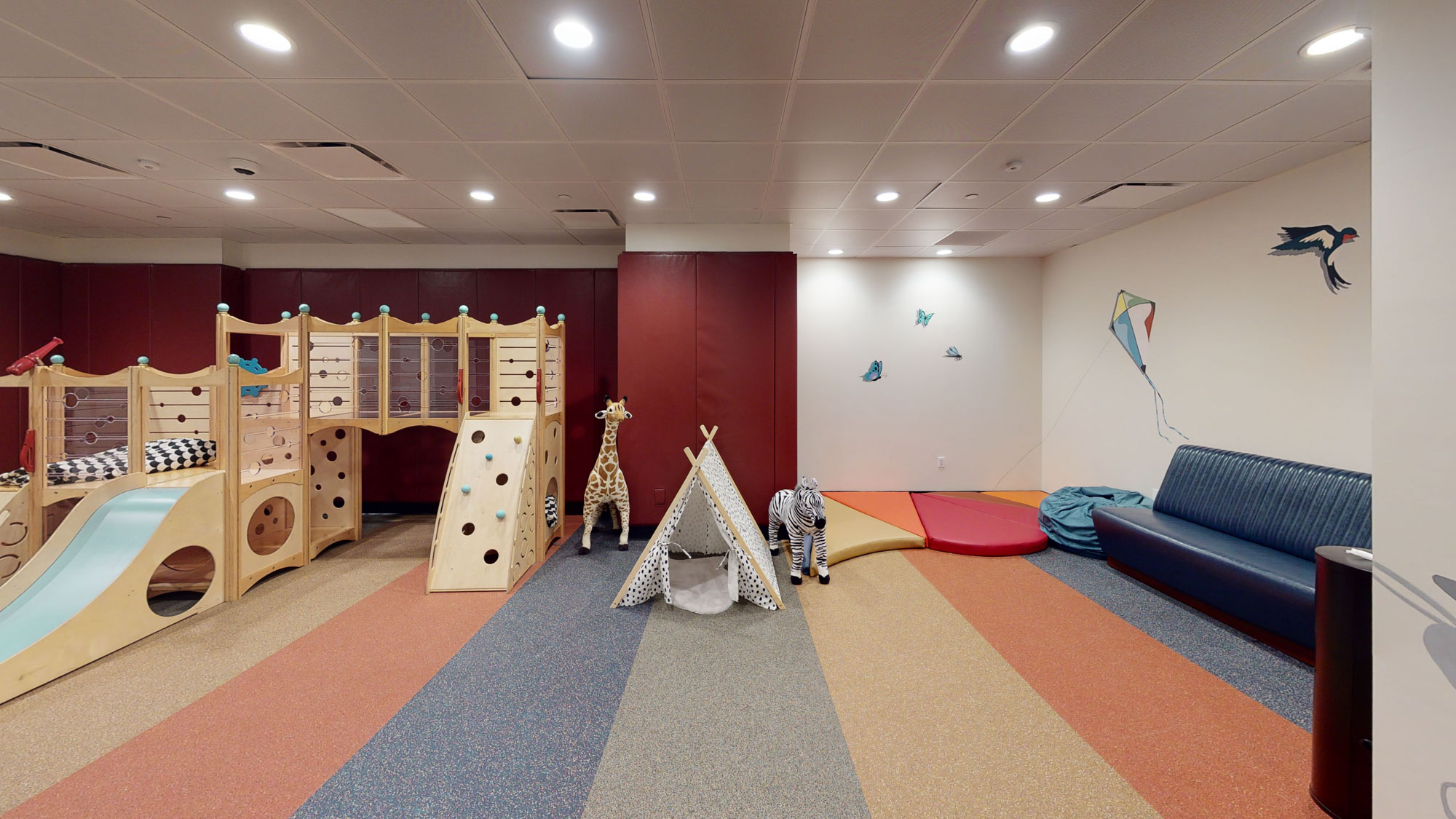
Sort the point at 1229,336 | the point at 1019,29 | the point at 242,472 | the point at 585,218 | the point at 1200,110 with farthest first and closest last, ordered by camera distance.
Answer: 1. the point at 585,218
2. the point at 1229,336
3. the point at 242,472
4. the point at 1200,110
5. the point at 1019,29

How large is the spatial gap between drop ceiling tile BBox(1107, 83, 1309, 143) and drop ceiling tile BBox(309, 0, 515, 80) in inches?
124

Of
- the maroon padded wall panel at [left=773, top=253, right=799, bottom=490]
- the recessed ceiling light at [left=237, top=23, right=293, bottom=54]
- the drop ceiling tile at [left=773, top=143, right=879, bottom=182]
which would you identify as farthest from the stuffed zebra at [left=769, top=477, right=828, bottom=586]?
the recessed ceiling light at [left=237, top=23, right=293, bottom=54]

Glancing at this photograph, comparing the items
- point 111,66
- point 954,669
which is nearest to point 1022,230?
point 954,669

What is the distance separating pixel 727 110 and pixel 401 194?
2.74 metres

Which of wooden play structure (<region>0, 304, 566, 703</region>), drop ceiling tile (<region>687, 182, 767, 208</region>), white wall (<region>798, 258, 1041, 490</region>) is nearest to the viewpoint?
wooden play structure (<region>0, 304, 566, 703</region>)

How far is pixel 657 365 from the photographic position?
4.48 meters

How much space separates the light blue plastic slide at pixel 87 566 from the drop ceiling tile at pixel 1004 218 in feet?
19.4

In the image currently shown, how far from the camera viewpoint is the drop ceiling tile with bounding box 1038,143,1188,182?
2.93 meters

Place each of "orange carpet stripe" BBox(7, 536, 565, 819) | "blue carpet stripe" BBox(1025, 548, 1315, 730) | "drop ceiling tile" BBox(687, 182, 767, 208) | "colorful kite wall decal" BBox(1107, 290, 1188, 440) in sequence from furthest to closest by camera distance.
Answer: "colorful kite wall decal" BBox(1107, 290, 1188, 440) → "drop ceiling tile" BBox(687, 182, 767, 208) → "blue carpet stripe" BBox(1025, 548, 1315, 730) → "orange carpet stripe" BBox(7, 536, 565, 819)

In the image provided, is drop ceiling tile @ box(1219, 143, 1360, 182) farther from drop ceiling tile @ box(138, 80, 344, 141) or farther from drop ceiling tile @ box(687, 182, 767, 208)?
drop ceiling tile @ box(138, 80, 344, 141)

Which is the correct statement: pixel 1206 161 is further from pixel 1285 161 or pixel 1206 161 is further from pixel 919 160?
pixel 919 160

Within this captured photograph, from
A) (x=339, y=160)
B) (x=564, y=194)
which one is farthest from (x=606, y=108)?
(x=339, y=160)

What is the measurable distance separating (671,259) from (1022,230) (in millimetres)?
3321

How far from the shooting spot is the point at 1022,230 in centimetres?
468
